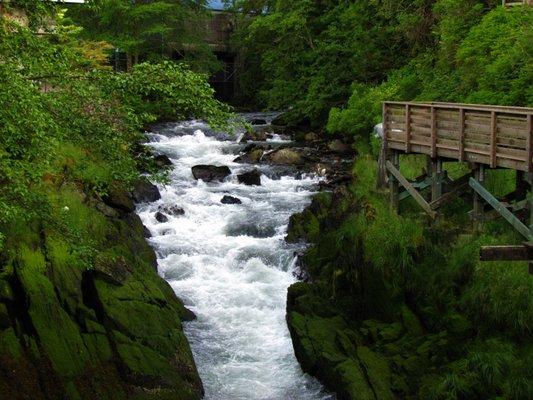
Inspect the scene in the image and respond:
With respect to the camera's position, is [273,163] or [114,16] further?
[114,16]

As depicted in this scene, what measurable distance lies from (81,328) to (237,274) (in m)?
5.42

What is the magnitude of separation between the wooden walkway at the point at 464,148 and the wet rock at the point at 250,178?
629 cm

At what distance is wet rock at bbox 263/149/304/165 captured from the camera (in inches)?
1034

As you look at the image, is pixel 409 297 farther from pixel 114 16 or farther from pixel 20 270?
pixel 114 16

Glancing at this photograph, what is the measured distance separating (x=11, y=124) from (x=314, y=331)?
22.2 feet

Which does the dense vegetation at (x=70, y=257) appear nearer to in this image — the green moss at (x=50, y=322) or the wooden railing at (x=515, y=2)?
the green moss at (x=50, y=322)

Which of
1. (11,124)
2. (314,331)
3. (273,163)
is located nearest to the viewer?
(11,124)

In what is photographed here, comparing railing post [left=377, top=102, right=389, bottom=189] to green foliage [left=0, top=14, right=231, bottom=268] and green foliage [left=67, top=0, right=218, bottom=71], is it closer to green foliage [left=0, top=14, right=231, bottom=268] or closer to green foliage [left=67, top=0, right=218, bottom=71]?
green foliage [left=0, top=14, right=231, bottom=268]

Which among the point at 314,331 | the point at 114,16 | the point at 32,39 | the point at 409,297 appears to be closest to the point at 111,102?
the point at 32,39

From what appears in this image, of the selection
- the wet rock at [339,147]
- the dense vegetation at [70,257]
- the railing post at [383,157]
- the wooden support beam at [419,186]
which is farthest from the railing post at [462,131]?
the wet rock at [339,147]

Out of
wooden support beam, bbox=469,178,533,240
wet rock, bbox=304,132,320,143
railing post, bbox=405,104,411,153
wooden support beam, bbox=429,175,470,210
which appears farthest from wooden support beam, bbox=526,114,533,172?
wet rock, bbox=304,132,320,143

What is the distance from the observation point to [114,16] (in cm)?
3719

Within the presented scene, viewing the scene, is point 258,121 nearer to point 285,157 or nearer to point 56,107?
point 285,157

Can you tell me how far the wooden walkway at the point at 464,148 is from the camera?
1294 centimetres
